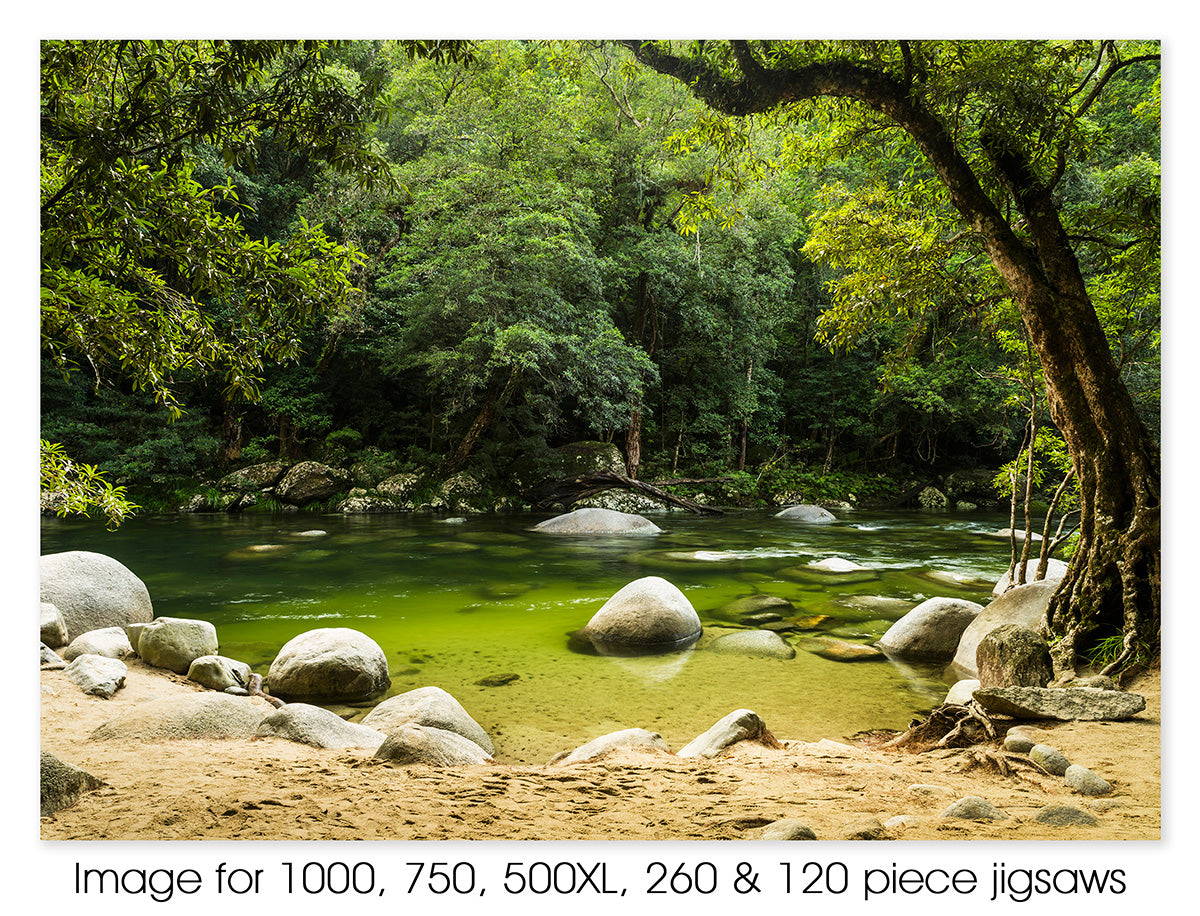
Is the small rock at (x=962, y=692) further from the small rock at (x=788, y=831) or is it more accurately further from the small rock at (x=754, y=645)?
the small rock at (x=788, y=831)

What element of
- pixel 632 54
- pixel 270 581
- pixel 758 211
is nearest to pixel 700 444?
pixel 758 211

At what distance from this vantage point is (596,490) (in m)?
14.1

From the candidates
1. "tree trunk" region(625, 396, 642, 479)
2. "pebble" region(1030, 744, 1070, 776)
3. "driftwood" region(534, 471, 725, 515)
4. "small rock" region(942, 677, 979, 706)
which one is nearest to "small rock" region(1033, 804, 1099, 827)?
"pebble" region(1030, 744, 1070, 776)

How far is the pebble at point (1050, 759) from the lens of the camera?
7.32 ft

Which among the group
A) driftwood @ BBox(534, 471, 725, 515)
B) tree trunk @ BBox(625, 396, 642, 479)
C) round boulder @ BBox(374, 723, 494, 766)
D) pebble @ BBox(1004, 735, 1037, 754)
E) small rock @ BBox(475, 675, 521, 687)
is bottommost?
small rock @ BBox(475, 675, 521, 687)

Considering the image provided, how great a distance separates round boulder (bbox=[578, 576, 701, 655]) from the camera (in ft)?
16.0

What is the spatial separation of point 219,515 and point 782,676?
11.1m

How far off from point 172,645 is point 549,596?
10.8 ft

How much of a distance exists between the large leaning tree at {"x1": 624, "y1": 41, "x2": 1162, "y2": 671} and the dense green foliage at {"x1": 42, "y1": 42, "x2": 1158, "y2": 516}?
22 cm

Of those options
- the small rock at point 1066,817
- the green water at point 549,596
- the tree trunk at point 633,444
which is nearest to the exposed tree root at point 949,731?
the green water at point 549,596

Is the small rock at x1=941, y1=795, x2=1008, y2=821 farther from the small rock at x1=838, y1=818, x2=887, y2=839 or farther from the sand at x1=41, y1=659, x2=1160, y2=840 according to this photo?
the small rock at x1=838, y1=818, x2=887, y2=839

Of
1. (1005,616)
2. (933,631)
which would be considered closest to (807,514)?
(933,631)

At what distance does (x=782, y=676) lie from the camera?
168 inches

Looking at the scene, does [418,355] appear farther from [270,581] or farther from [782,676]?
[782,676]
